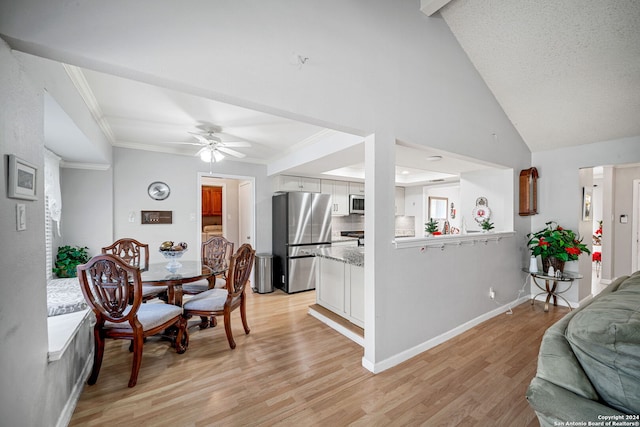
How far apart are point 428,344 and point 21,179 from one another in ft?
10.3

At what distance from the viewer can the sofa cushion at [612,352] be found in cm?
84

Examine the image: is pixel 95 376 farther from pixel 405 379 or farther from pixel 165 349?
pixel 405 379

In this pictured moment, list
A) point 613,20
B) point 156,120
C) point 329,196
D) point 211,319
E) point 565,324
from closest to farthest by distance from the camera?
point 565,324 → point 613,20 → point 156,120 → point 211,319 → point 329,196

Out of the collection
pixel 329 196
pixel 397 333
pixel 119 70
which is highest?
pixel 119 70

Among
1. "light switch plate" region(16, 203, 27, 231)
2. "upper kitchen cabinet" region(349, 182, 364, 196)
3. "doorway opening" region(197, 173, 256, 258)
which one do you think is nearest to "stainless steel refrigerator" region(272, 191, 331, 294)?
"doorway opening" region(197, 173, 256, 258)

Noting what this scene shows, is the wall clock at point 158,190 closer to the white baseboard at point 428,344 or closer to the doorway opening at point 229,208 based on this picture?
the doorway opening at point 229,208

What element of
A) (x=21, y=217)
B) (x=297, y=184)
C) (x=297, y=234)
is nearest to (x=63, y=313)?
(x=21, y=217)

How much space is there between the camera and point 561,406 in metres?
0.93

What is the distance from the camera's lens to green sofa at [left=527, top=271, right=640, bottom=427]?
33.3 inches

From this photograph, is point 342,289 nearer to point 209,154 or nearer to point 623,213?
point 209,154

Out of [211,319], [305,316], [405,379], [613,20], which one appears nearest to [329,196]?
[305,316]

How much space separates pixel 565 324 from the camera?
118cm

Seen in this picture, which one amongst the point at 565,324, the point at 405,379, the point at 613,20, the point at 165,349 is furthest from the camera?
the point at 165,349

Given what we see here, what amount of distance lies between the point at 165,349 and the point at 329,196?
3352 millimetres
